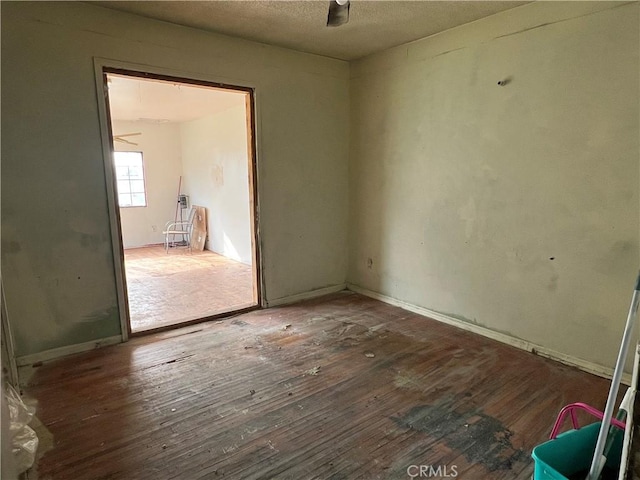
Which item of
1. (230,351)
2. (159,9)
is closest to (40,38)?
(159,9)

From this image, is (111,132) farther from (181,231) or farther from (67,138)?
(181,231)

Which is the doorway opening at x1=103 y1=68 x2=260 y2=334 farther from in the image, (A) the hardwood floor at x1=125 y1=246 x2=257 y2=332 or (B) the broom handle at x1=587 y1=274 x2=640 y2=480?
(B) the broom handle at x1=587 y1=274 x2=640 y2=480

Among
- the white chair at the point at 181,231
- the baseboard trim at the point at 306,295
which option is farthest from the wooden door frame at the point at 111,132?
the white chair at the point at 181,231

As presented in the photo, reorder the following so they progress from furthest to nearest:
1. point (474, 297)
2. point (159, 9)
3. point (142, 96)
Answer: point (142, 96), point (474, 297), point (159, 9)

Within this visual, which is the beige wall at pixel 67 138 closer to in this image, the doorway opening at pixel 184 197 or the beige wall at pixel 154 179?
the doorway opening at pixel 184 197

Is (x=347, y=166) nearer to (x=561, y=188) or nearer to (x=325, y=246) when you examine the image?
(x=325, y=246)

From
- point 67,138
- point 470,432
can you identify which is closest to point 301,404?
point 470,432

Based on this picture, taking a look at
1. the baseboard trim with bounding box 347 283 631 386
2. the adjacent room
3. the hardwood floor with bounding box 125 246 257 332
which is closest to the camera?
the adjacent room

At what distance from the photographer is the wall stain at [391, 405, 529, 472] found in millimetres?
1943

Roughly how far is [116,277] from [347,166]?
8.79 ft

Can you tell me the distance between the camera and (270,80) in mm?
3844

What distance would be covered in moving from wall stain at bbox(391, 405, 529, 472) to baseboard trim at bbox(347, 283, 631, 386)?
1056mm

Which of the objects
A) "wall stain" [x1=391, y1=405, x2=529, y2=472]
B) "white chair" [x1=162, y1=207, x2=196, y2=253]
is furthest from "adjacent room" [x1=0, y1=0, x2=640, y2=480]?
"white chair" [x1=162, y1=207, x2=196, y2=253]

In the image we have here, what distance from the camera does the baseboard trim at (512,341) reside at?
2725 mm
